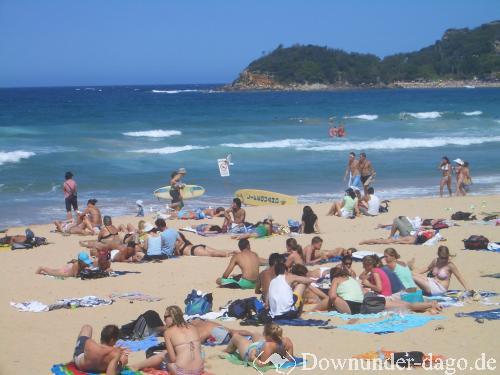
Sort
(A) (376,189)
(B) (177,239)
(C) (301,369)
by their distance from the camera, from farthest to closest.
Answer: (A) (376,189) < (B) (177,239) < (C) (301,369)

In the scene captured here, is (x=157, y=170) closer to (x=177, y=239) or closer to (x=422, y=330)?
(x=177, y=239)

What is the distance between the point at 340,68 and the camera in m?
131

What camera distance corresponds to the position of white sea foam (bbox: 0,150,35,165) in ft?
96.9

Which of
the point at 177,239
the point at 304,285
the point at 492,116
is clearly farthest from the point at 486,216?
the point at 492,116

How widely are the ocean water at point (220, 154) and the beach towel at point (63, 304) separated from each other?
325 inches

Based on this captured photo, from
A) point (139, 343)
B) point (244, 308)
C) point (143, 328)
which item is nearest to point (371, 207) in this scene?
point (244, 308)

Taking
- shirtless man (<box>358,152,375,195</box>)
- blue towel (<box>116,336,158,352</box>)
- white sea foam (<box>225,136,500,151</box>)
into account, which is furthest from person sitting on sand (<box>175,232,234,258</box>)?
white sea foam (<box>225,136,500,151</box>)

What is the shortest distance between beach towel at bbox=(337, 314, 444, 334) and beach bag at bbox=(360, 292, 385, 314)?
0.76 feet

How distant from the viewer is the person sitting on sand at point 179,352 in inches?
259

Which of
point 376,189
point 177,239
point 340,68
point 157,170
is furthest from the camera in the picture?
point 340,68

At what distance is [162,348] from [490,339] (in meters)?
3.17

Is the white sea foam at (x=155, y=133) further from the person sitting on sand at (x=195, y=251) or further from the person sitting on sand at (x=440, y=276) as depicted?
the person sitting on sand at (x=440, y=276)

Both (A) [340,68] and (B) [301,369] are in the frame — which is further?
(A) [340,68]

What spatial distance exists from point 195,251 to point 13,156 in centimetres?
1968
